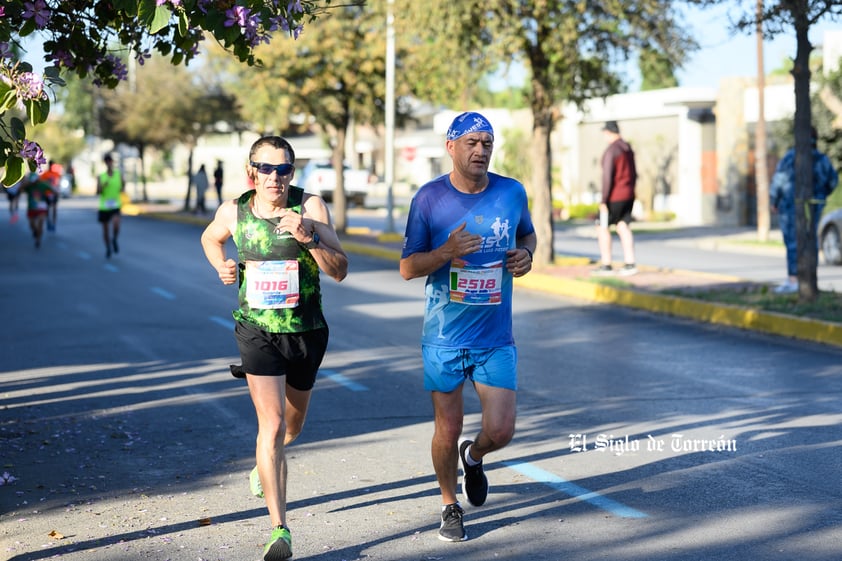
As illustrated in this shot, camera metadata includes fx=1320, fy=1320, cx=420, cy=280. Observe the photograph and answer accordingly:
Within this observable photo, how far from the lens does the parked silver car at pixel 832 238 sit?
21.6 m

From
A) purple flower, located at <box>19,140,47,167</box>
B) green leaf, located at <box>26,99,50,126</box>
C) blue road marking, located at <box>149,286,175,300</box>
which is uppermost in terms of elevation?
green leaf, located at <box>26,99,50,126</box>

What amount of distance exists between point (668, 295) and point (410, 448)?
8308 mm

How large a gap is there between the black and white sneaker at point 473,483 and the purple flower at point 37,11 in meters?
2.84

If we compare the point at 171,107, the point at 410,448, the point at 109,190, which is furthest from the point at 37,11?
the point at 171,107

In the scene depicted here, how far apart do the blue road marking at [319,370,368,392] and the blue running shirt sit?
4.26m

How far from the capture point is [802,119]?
46.2ft

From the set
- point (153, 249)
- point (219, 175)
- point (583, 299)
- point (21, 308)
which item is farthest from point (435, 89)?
point (219, 175)

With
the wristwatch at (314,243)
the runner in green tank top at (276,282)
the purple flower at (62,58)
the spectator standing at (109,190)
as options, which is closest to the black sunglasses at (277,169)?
the runner in green tank top at (276,282)

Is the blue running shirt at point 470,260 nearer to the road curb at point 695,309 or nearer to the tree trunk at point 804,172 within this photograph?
the road curb at point 695,309

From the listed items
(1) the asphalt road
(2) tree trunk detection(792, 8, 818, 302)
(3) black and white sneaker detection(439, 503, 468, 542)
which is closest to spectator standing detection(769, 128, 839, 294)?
(2) tree trunk detection(792, 8, 818, 302)

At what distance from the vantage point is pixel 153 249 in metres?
28.2

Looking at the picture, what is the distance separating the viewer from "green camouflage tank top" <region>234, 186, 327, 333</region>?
19.3ft

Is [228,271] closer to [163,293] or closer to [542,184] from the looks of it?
[163,293]

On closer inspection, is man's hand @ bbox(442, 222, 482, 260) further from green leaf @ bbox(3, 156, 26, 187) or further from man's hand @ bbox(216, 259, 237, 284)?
green leaf @ bbox(3, 156, 26, 187)
